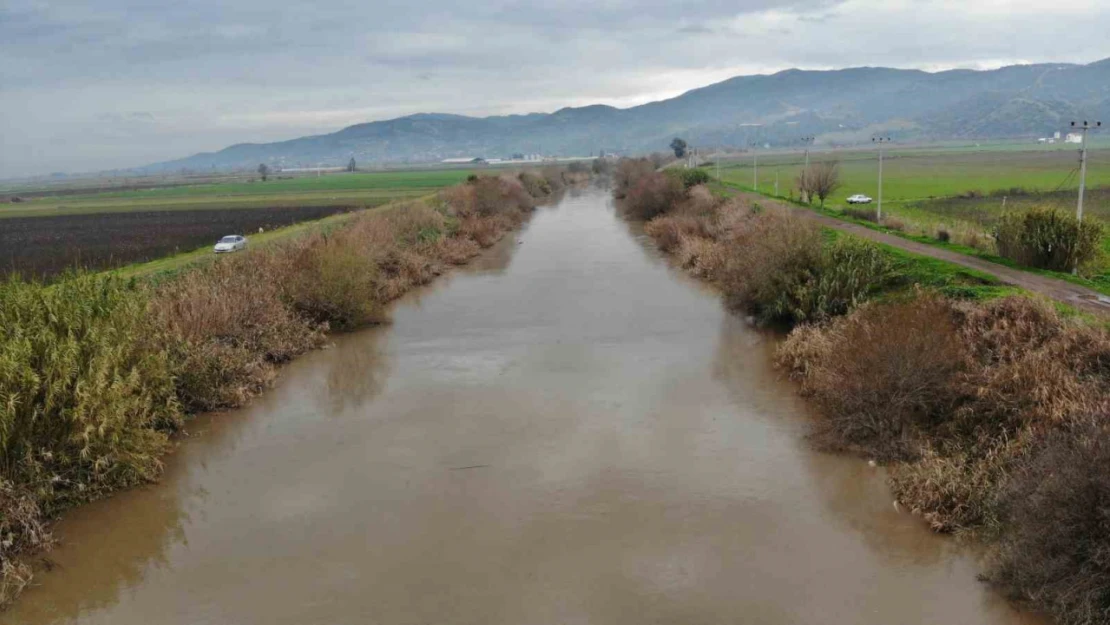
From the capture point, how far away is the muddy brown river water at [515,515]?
9.51 meters

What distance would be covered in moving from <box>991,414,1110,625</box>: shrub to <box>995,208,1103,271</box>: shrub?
11.9 metres

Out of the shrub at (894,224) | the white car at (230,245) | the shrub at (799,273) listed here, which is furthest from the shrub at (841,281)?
the white car at (230,245)

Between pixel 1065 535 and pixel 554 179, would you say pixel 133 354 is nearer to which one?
pixel 1065 535

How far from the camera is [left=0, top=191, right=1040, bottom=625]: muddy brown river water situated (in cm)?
951

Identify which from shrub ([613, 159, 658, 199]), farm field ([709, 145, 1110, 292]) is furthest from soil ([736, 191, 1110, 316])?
shrub ([613, 159, 658, 199])

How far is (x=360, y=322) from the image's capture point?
80.5 ft

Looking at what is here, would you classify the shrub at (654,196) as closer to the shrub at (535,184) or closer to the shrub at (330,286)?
the shrub at (535,184)

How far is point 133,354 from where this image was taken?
1408cm

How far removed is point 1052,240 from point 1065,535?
1381 cm

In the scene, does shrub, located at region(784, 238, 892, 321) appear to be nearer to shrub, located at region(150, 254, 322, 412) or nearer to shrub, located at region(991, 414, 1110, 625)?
shrub, located at region(991, 414, 1110, 625)

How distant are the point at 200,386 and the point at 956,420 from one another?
15.0 m

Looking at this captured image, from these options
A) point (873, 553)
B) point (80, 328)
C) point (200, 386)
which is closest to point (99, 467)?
point (80, 328)

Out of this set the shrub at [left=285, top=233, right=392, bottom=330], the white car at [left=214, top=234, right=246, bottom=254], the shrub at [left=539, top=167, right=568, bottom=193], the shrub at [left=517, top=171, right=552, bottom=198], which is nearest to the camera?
the shrub at [left=285, top=233, right=392, bottom=330]

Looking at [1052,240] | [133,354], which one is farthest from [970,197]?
[133,354]
